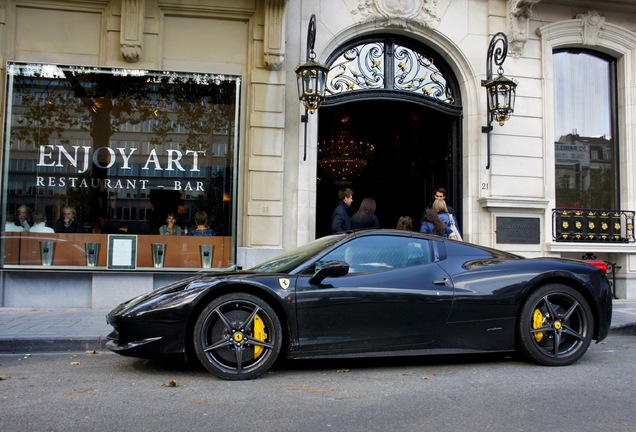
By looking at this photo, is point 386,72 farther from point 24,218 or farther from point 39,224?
point 24,218

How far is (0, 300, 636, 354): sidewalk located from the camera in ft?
21.3

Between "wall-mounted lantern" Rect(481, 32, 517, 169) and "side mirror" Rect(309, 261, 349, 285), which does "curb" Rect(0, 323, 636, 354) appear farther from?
"wall-mounted lantern" Rect(481, 32, 517, 169)

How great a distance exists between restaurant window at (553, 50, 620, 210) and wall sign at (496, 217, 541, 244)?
4.28 feet

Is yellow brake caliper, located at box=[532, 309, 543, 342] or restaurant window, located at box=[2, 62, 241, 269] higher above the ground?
restaurant window, located at box=[2, 62, 241, 269]

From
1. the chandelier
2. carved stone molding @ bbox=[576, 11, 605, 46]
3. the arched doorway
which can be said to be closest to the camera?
the arched doorway

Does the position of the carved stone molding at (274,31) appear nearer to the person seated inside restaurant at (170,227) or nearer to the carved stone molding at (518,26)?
the person seated inside restaurant at (170,227)

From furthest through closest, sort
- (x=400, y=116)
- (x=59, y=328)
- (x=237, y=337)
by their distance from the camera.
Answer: (x=400, y=116) → (x=59, y=328) → (x=237, y=337)

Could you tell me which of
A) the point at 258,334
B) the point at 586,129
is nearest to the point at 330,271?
the point at 258,334

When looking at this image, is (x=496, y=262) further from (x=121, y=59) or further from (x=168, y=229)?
(x=121, y=59)

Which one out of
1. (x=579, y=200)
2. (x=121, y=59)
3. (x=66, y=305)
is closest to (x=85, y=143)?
(x=121, y=59)

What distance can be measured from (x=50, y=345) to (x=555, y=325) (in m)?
5.30

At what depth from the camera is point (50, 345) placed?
21.4 ft

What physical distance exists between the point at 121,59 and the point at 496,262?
7376mm

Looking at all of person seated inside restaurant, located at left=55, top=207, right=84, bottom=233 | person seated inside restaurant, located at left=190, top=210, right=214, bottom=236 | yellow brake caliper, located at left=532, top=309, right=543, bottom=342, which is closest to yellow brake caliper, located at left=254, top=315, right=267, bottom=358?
yellow brake caliper, located at left=532, top=309, right=543, bottom=342
